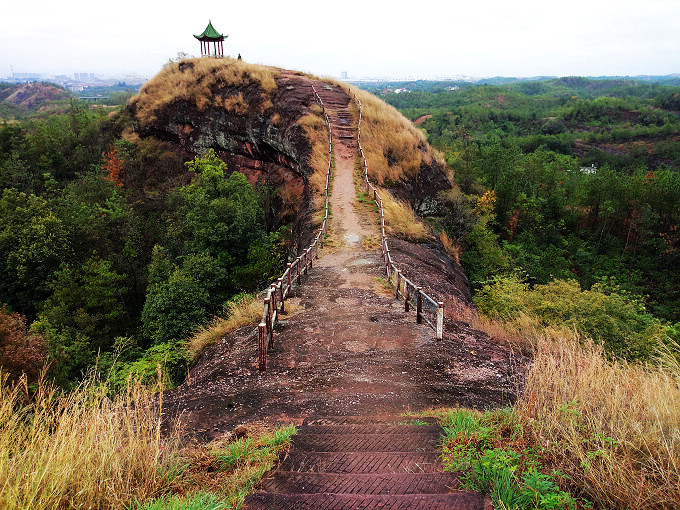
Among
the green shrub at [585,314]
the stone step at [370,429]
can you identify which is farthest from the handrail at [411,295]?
the stone step at [370,429]

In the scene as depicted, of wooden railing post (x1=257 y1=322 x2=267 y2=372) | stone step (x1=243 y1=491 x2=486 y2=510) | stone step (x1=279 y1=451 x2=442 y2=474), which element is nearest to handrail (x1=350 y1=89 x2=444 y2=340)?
wooden railing post (x1=257 y1=322 x2=267 y2=372)

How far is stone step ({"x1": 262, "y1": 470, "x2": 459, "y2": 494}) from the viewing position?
10.9 ft

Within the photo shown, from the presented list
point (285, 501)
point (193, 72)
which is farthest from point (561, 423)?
point (193, 72)

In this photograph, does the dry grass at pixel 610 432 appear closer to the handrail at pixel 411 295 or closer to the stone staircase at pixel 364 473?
the stone staircase at pixel 364 473

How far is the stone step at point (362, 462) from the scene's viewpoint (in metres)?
3.84

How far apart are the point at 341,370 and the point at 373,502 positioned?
424 centimetres

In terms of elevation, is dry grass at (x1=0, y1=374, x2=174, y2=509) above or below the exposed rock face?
below

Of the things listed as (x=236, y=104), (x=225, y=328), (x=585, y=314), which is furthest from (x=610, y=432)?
(x=236, y=104)

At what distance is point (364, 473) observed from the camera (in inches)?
147

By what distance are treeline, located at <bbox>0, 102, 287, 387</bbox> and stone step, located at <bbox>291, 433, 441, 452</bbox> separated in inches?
282

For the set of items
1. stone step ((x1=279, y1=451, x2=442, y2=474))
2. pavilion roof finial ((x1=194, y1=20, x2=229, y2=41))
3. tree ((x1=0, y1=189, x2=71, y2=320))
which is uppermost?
pavilion roof finial ((x1=194, y1=20, x2=229, y2=41))

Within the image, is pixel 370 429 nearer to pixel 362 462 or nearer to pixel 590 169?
pixel 362 462

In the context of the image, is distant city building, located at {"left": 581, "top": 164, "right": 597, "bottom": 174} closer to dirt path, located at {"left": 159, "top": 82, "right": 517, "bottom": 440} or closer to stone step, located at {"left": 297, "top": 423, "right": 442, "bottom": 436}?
dirt path, located at {"left": 159, "top": 82, "right": 517, "bottom": 440}

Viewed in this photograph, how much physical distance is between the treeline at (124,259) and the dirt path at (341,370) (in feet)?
12.0
